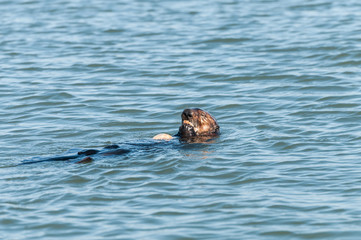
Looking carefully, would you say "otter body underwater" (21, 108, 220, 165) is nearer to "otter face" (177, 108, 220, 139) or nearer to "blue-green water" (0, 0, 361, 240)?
"otter face" (177, 108, 220, 139)

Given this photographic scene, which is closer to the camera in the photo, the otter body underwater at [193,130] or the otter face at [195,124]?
the otter body underwater at [193,130]

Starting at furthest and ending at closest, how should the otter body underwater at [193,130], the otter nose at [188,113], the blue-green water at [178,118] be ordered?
1. the otter nose at [188,113]
2. the otter body underwater at [193,130]
3. the blue-green water at [178,118]

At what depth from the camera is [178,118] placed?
1014cm

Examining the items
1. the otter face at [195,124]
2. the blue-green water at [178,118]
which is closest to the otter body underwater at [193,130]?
the otter face at [195,124]

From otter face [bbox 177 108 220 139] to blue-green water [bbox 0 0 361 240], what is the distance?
0.31 meters

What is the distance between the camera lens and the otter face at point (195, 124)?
27.6ft

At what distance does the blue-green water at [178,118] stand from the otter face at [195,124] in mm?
310

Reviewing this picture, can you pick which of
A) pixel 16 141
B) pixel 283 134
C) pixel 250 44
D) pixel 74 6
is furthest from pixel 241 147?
pixel 74 6

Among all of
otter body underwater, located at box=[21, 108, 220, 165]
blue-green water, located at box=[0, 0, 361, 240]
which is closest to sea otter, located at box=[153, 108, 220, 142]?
otter body underwater, located at box=[21, 108, 220, 165]

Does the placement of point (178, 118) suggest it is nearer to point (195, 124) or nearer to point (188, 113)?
point (195, 124)

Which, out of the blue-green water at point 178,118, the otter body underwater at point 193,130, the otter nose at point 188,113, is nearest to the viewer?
the blue-green water at point 178,118

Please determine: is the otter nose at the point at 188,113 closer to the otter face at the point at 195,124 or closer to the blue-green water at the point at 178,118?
the otter face at the point at 195,124

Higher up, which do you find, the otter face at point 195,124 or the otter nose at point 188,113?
the otter nose at point 188,113

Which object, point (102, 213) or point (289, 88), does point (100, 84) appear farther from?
point (102, 213)
